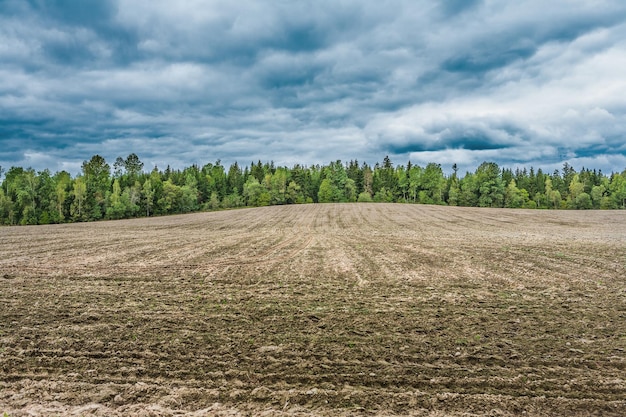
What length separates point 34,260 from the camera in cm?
1970

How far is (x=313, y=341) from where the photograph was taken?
27.3 ft

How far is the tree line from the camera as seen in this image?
7925 centimetres

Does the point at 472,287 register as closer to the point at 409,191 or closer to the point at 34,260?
the point at 34,260

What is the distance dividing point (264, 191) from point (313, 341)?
320 ft

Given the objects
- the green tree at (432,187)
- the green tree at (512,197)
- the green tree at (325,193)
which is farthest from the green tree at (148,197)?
the green tree at (512,197)

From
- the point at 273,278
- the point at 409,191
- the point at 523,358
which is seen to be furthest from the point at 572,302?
the point at 409,191

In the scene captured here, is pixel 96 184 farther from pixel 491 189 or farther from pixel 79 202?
pixel 491 189

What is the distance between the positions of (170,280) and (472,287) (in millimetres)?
11773

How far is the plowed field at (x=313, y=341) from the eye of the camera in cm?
593

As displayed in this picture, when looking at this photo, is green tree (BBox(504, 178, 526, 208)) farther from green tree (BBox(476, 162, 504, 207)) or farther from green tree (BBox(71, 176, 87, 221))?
green tree (BBox(71, 176, 87, 221))

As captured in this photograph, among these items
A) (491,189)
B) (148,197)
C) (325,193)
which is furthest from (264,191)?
(491,189)

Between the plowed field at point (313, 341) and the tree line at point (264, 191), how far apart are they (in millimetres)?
74324

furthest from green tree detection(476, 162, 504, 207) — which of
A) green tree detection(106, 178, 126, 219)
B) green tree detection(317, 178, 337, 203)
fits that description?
green tree detection(106, 178, 126, 219)

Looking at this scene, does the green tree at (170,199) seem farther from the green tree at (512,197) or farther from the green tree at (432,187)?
the green tree at (512,197)
